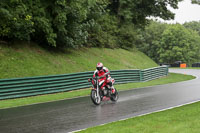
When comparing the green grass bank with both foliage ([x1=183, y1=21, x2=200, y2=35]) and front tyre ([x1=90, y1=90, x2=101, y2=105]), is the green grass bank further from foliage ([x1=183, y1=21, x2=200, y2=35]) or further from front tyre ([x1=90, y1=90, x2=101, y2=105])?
foliage ([x1=183, y1=21, x2=200, y2=35])

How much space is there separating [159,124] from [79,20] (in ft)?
60.0

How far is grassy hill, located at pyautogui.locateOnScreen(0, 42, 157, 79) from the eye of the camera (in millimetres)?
19844

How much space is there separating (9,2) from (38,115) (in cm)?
1278

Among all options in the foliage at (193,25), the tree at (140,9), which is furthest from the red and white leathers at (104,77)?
the foliage at (193,25)

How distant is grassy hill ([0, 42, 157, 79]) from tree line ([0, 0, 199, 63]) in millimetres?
959

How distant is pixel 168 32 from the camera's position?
89.2 metres

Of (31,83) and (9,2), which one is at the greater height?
(9,2)

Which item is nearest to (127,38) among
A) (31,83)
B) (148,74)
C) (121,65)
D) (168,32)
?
(121,65)

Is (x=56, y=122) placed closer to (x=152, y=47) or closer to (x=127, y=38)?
Answer: (x=127, y=38)

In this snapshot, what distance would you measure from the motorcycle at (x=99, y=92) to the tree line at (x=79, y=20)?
9499 millimetres

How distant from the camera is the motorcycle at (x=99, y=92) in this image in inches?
453

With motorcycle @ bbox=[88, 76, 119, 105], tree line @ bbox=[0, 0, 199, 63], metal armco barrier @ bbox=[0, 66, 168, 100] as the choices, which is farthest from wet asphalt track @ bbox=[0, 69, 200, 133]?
tree line @ bbox=[0, 0, 199, 63]

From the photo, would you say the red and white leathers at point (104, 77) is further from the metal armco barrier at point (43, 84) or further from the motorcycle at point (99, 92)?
the metal armco barrier at point (43, 84)

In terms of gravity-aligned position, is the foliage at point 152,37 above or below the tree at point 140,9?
below
